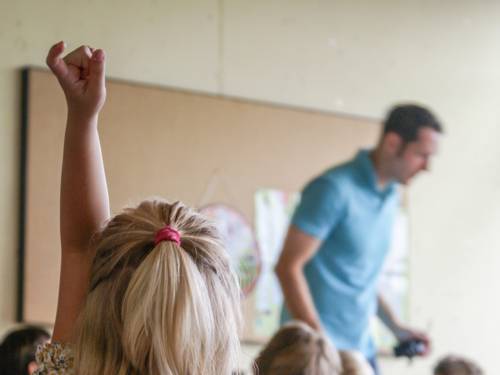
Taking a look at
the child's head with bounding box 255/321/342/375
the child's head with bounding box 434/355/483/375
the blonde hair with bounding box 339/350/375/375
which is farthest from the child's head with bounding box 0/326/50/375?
the child's head with bounding box 434/355/483/375

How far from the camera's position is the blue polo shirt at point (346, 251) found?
3.06m

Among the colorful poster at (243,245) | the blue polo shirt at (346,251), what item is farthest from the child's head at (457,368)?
the colorful poster at (243,245)

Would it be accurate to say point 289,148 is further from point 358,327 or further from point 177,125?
point 358,327

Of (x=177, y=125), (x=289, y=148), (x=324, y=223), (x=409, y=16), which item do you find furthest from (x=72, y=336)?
(x=409, y=16)

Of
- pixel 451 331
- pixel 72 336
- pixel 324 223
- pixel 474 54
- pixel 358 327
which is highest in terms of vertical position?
pixel 474 54

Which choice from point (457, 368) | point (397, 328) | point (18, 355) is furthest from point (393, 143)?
point (18, 355)

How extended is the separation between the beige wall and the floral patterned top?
2214 millimetres

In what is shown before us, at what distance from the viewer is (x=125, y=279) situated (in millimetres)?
1090

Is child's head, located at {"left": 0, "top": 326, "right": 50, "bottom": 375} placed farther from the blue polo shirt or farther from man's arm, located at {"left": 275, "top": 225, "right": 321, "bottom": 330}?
the blue polo shirt

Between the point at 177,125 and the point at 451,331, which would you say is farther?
the point at 451,331

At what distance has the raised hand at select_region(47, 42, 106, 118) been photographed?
111cm

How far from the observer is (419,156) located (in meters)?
3.34

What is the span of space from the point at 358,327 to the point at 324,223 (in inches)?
13.9

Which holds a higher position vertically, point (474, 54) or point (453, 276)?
point (474, 54)
